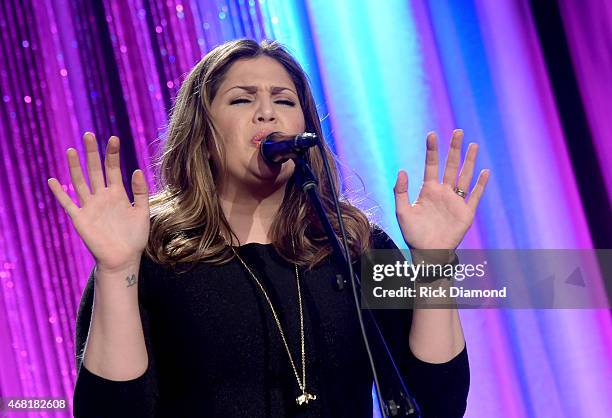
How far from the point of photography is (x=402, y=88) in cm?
241

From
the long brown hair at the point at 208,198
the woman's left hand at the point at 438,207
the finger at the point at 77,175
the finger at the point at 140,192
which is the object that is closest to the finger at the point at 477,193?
the woman's left hand at the point at 438,207

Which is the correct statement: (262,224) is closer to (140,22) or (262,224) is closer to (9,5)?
(140,22)

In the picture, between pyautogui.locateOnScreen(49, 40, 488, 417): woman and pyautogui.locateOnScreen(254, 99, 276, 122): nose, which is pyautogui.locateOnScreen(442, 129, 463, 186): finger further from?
pyautogui.locateOnScreen(254, 99, 276, 122): nose

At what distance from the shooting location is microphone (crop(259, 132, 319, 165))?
1265 millimetres

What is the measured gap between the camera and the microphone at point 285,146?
1265 millimetres

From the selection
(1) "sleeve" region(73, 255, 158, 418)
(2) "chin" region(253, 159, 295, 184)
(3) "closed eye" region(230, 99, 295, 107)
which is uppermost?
(3) "closed eye" region(230, 99, 295, 107)

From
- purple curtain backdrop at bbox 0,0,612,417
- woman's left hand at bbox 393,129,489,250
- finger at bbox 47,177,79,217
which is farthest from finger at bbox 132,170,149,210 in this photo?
purple curtain backdrop at bbox 0,0,612,417

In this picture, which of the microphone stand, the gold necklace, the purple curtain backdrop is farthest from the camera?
the purple curtain backdrop

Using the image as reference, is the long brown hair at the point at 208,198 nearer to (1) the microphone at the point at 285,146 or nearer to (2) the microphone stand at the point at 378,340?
(1) the microphone at the point at 285,146

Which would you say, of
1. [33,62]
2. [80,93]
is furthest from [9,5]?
[80,93]

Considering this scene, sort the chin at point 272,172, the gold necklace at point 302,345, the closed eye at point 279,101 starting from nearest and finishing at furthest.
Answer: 1. the gold necklace at point 302,345
2. the chin at point 272,172
3. the closed eye at point 279,101

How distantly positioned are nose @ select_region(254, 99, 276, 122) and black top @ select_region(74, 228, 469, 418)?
315 mm

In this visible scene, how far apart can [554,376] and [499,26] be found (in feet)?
3.61

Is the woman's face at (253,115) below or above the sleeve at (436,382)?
above
